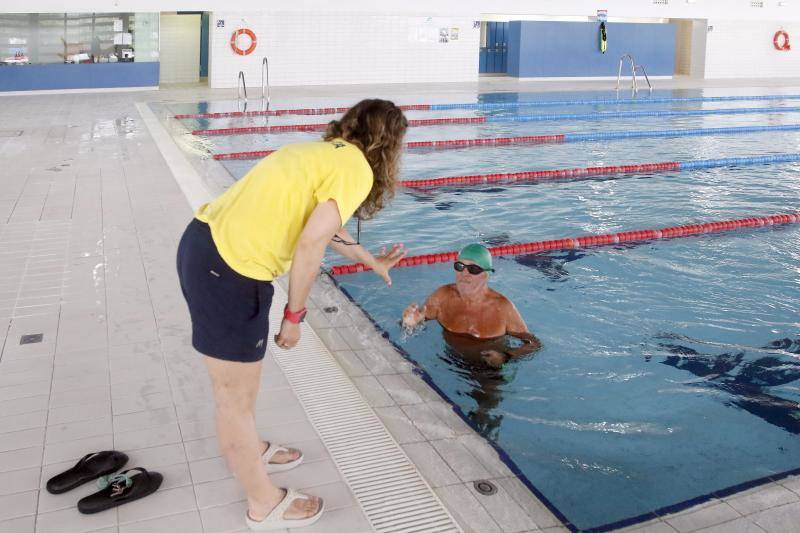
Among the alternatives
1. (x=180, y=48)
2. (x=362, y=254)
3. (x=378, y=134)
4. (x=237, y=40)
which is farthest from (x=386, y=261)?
(x=180, y=48)

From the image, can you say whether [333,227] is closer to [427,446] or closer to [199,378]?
[427,446]

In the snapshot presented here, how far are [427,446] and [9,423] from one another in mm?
1718

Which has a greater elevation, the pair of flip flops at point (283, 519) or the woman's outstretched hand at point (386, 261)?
the woman's outstretched hand at point (386, 261)

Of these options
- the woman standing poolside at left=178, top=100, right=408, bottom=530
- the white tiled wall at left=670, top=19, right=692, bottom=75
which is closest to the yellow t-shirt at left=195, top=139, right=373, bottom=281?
the woman standing poolside at left=178, top=100, right=408, bottom=530

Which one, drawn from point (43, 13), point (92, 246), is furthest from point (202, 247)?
point (43, 13)

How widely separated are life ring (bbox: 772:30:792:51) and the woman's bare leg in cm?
2972

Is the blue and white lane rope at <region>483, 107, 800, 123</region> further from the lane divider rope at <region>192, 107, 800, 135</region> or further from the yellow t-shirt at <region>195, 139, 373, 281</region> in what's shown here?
the yellow t-shirt at <region>195, 139, 373, 281</region>

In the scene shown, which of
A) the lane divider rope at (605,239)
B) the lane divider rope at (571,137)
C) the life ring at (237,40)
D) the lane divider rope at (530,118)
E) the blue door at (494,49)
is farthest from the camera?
the blue door at (494,49)

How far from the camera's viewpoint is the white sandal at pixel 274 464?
289cm

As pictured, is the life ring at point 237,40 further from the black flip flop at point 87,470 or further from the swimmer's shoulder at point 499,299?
the black flip flop at point 87,470

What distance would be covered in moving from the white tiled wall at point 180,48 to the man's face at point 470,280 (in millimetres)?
21376

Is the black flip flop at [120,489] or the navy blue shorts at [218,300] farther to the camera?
the black flip flop at [120,489]

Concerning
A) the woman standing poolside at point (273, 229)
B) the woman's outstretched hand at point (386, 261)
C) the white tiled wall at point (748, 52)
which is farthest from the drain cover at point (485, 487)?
the white tiled wall at point (748, 52)

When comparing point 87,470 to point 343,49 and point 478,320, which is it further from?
point 343,49
